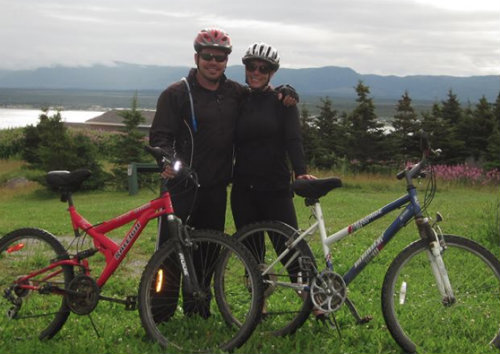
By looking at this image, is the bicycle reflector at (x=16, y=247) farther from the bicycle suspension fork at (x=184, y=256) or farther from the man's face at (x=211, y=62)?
the man's face at (x=211, y=62)

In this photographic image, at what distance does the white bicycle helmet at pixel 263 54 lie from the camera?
16.9 feet

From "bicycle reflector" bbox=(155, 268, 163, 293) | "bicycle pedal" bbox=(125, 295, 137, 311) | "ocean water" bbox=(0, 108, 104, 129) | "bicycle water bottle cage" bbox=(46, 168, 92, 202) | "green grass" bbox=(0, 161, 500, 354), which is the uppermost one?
"bicycle water bottle cage" bbox=(46, 168, 92, 202)

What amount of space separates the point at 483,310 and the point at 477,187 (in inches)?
705

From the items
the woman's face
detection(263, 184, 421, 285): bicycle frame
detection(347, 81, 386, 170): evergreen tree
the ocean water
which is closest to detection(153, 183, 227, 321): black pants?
detection(263, 184, 421, 285): bicycle frame

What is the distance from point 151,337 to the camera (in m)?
4.72

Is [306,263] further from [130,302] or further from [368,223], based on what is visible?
[130,302]

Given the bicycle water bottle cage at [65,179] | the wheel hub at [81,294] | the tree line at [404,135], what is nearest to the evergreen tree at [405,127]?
the tree line at [404,135]

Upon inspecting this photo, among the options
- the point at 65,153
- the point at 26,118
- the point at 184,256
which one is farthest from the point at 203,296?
the point at 26,118

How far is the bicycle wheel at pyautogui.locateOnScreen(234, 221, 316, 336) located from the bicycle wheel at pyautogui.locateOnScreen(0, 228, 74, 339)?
1.64 m

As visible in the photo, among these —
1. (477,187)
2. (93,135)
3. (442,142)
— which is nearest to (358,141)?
(442,142)

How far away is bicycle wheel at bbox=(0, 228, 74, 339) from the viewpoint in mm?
5078

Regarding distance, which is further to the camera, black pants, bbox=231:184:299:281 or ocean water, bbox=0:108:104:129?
ocean water, bbox=0:108:104:129

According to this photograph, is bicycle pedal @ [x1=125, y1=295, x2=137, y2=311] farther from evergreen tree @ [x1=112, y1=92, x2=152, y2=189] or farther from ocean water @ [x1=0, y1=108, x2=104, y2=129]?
ocean water @ [x1=0, y1=108, x2=104, y2=129]

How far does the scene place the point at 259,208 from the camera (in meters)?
5.52
